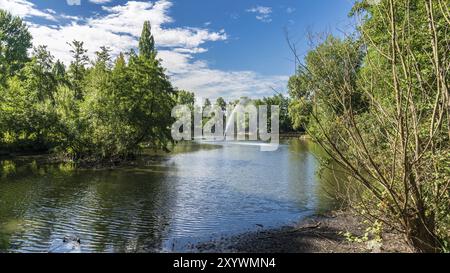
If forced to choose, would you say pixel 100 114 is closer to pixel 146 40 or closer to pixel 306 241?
pixel 306 241

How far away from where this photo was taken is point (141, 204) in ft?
53.3

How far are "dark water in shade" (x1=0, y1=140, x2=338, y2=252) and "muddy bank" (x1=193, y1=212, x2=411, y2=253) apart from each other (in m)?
0.94

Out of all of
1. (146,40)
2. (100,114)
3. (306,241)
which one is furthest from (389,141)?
(146,40)

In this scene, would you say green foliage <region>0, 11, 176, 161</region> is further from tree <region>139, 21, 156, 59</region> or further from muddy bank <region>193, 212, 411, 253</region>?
muddy bank <region>193, 212, 411, 253</region>

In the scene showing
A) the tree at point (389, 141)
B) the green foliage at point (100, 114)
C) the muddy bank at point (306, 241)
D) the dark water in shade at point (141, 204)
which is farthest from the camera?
the green foliage at point (100, 114)

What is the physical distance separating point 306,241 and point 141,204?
8494mm

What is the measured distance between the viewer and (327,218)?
14.0 metres

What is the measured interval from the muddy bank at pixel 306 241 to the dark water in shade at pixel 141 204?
937mm

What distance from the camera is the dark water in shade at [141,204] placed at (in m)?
11.6

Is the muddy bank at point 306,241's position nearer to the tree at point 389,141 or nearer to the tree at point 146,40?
the tree at point 389,141

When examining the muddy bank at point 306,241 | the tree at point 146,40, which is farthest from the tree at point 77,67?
the muddy bank at point 306,241
